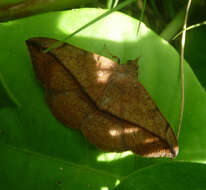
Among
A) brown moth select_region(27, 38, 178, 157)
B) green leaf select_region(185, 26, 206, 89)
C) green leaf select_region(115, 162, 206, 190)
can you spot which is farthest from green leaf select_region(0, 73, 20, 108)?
green leaf select_region(185, 26, 206, 89)

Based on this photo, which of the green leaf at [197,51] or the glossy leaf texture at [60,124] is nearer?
the glossy leaf texture at [60,124]

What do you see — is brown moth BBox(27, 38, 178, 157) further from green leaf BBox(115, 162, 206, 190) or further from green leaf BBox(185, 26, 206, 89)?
green leaf BBox(185, 26, 206, 89)

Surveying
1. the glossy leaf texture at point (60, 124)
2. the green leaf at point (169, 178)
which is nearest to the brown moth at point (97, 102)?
the glossy leaf texture at point (60, 124)

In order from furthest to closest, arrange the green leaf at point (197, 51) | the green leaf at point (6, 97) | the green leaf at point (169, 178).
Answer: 1. the green leaf at point (197, 51)
2. the green leaf at point (6, 97)
3. the green leaf at point (169, 178)

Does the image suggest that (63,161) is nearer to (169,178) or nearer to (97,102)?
(97,102)

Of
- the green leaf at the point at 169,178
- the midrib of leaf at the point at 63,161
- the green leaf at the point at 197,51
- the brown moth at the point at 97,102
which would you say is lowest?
the midrib of leaf at the point at 63,161

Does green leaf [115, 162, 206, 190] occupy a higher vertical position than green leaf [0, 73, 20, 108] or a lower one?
lower

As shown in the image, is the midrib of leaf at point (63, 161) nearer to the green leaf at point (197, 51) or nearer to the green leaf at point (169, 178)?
the green leaf at point (169, 178)

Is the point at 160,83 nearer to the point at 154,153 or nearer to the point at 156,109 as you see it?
the point at 156,109
